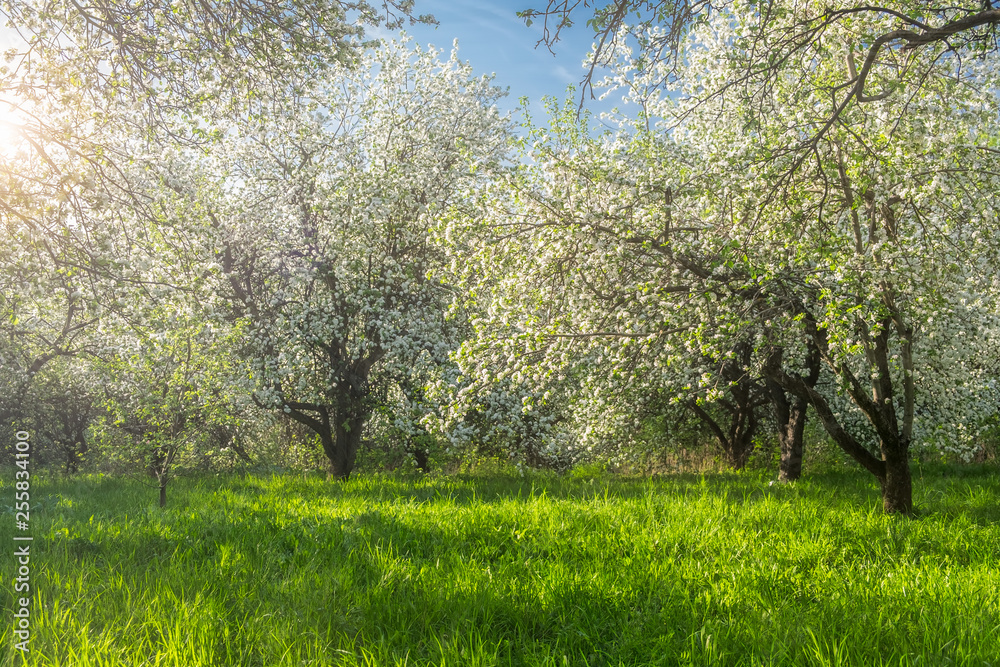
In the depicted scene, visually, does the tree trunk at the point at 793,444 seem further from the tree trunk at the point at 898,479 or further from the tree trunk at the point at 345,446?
the tree trunk at the point at 345,446

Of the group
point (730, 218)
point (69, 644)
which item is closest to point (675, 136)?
point (730, 218)

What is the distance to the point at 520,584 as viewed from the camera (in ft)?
17.3

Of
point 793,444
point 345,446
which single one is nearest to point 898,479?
point 793,444

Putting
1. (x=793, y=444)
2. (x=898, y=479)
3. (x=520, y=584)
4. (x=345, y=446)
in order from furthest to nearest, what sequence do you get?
(x=345, y=446) → (x=793, y=444) → (x=898, y=479) → (x=520, y=584)

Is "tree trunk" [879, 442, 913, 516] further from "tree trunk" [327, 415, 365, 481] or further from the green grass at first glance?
"tree trunk" [327, 415, 365, 481]

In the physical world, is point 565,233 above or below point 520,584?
above

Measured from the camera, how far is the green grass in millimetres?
4164

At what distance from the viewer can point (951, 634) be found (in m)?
4.38

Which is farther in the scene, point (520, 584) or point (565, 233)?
point (565, 233)

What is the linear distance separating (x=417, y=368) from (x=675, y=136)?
794 centimetres

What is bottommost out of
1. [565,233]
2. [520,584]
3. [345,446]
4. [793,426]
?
[520,584]

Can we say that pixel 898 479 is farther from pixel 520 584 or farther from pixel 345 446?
pixel 345 446

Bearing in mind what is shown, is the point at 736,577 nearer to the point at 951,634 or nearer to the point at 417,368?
the point at 951,634

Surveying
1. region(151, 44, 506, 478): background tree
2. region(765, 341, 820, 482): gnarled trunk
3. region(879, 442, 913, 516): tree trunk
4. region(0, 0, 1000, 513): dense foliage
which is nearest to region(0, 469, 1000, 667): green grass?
region(879, 442, 913, 516): tree trunk
